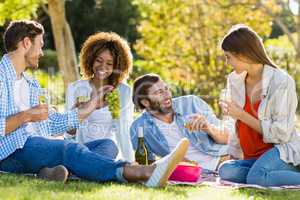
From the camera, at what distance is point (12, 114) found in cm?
538

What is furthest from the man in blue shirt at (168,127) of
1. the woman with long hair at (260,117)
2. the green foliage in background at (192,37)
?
the green foliage in background at (192,37)

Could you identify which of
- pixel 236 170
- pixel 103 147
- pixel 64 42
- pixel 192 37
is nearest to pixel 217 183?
pixel 236 170

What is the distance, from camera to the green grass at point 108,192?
175 inches

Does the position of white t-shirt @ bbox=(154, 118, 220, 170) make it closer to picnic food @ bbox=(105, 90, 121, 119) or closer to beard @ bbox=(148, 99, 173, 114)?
beard @ bbox=(148, 99, 173, 114)

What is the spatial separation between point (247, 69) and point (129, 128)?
4.65ft

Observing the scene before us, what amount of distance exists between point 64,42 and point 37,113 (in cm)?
756

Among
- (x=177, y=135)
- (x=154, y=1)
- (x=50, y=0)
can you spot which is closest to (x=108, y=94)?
(x=177, y=135)

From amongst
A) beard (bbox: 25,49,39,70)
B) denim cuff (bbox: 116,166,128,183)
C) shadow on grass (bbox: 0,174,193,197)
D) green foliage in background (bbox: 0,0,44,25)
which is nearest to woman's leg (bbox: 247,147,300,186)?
shadow on grass (bbox: 0,174,193,197)

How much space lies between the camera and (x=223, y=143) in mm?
6184

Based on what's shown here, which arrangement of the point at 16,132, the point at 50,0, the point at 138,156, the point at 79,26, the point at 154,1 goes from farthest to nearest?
the point at 79,26
the point at 154,1
the point at 50,0
the point at 138,156
the point at 16,132

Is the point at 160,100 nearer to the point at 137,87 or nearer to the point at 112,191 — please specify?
the point at 137,87

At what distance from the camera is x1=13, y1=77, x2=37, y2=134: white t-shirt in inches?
217

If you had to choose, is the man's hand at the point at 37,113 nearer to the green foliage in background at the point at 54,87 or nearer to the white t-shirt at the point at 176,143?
the white t-shirt at the point at 176,143

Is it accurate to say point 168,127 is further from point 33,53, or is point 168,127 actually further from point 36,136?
point 33,53
